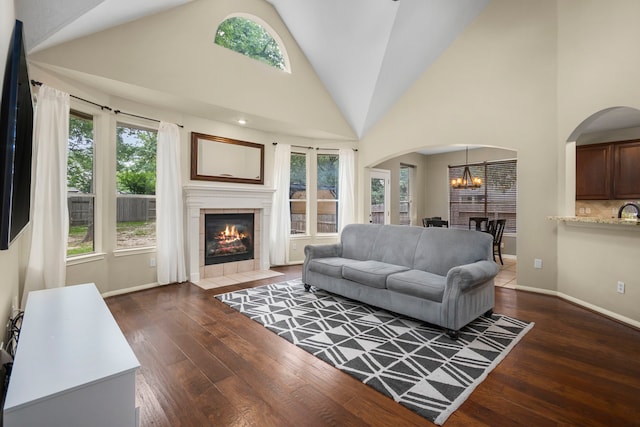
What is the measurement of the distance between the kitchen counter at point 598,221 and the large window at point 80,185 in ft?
19.5

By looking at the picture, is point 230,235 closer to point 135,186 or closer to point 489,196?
point 135,186

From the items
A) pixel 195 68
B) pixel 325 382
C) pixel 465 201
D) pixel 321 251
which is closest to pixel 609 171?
pixel 465 201

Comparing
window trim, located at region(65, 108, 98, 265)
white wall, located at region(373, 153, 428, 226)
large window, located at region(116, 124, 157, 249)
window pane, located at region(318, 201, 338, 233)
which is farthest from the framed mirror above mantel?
white wall, located at region(373, 153, 428, 226)

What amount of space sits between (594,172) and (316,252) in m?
5.29

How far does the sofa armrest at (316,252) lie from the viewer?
416cm

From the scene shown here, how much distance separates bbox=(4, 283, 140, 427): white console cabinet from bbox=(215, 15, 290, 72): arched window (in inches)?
165

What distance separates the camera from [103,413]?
3.79 ft

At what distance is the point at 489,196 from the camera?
24.2 ft

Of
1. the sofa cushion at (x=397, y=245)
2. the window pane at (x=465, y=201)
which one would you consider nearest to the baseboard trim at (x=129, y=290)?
the sofa cushion at (x=397, y=245)

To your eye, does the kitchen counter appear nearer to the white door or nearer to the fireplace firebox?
the white door

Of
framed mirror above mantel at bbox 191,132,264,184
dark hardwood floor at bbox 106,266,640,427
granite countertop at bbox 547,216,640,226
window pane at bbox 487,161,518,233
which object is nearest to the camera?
dark hardwood floor at bbox 106,266,640,427

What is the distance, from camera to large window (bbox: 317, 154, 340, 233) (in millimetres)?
6402

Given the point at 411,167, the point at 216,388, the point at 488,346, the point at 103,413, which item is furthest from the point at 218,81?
the point at 411,167

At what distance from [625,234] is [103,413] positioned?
4.62 m
